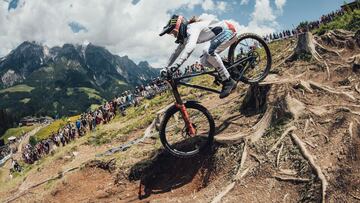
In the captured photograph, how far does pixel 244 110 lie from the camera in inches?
500

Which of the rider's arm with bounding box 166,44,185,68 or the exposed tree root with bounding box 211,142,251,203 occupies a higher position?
the rider's arm with bounding box 166,44,185,68

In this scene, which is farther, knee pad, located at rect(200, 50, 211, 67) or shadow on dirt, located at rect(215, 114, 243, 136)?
shadow on dirt, located at rect(215, 114, 243, 136)

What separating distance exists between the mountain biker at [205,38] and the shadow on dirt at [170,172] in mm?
2322

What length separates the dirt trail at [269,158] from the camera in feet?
25.9

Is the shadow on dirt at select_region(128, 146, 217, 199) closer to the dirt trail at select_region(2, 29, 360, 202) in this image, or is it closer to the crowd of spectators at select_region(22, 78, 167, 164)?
the dirt trail at select_region(2, 29, 360, 202)

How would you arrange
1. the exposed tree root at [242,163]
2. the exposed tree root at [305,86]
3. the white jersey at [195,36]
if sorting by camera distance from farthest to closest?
the exposed tree root at [305,86] → the white jersey at [195,36] → the exposed tree root at [242,163]

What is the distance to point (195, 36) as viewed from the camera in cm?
945

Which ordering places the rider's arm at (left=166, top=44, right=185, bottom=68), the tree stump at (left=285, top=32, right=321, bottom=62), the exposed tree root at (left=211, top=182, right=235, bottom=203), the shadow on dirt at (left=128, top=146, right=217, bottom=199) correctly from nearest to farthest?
the exposed tree root at (left=211, top=182, right=235, bottom=203) < the rider's arm at (left=166, top=44, right=185, bottom=68) < the shadow on dirt at (left=128, top=146, right=217, bottom=199) < the tree stump at (left=285, top=32, right=321, bottom=62)

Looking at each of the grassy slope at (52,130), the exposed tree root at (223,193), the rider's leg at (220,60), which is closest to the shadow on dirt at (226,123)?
the rider's leg at (220,60)

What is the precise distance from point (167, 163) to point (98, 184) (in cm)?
356

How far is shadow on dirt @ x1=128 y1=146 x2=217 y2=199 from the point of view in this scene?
10.6 meters

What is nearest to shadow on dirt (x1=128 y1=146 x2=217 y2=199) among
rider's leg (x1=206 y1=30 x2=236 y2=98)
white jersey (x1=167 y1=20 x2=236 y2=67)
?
rider's leg (x1=206 y1=30 x2=236 y2=98)

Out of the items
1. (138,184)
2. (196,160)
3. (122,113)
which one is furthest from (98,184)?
(122,113)

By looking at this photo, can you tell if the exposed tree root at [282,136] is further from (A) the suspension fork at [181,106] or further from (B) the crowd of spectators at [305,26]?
(B) the crowd of spectators at [305,26]
